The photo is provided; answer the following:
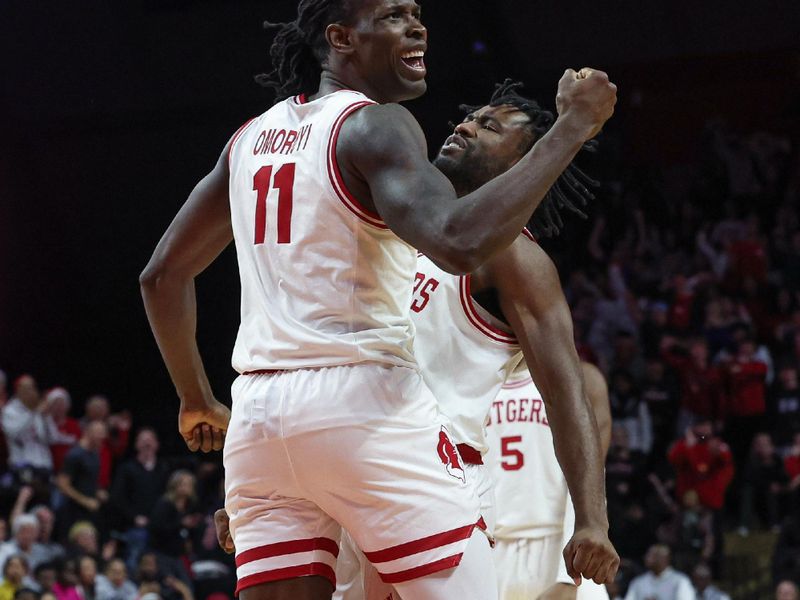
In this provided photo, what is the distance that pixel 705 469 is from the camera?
40.5ft

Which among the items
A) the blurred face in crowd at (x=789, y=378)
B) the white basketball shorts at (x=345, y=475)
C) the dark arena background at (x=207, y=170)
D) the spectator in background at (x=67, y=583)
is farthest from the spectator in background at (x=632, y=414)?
the white basketball shorts at (x=345, y=475)

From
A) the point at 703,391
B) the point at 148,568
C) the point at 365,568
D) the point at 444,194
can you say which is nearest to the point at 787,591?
the point at 703,391

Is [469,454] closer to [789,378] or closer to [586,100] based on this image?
A: [586,100]

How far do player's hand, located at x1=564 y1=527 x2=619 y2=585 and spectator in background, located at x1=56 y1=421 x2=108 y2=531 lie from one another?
9055mm

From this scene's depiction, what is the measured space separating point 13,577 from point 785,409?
719cm

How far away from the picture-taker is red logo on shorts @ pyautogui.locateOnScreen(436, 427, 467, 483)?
3.02 meters

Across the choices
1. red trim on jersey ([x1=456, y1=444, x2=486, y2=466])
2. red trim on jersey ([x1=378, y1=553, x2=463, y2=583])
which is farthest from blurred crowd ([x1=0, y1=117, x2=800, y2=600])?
red trim on jersey ([x1=378, y1=553, x2=463, y2=583])

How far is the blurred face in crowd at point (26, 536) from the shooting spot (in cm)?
1096

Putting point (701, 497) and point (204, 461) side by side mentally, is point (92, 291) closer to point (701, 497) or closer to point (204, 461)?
point (204, 461)

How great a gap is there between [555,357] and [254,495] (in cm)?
91

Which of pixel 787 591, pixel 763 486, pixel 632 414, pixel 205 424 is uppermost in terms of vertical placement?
pixel 205 424

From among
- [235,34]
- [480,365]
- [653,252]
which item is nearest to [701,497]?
[653,252]

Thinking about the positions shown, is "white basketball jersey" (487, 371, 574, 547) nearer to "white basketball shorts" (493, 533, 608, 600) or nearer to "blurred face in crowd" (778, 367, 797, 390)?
"white basketball shorts" (493, 533, 608, 600)

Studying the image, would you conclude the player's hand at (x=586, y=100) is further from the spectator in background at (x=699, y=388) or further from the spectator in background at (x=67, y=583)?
the spectator in background at (x=699, y=388)
